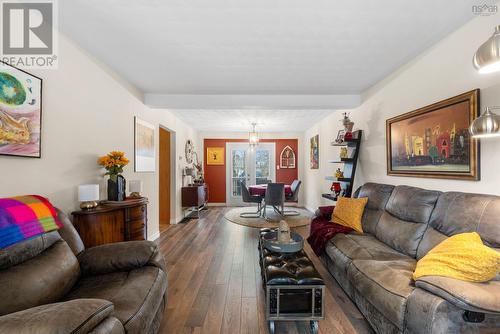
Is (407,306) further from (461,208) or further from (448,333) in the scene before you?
(461,208)

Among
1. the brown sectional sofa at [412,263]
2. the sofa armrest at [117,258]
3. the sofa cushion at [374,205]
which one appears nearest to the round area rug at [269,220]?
the sofa cushion at [374,205]

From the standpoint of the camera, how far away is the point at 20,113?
5.33ft

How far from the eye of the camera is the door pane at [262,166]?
7.32m

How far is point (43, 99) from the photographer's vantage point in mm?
1834

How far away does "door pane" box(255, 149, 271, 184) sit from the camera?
24.0ft

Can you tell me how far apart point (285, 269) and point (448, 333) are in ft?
3.20

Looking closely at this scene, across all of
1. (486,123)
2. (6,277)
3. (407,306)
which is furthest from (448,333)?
(6,277)

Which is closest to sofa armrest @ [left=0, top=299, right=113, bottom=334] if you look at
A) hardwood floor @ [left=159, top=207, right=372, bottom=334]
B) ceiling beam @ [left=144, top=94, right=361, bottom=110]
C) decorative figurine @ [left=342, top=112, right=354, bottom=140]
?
hardwood floor @ [left=159, top=207, right=372, bottom=334]

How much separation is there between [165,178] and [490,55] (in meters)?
5.11

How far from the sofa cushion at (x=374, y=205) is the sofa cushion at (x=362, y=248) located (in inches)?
6.0

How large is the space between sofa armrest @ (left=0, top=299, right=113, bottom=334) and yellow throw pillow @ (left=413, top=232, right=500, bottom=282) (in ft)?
5.97

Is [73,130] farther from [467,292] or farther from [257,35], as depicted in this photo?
[467,292]

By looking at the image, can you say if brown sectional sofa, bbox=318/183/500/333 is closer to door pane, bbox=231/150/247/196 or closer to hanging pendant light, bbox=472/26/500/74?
hanging pendant light, bbox=472/26/500/74

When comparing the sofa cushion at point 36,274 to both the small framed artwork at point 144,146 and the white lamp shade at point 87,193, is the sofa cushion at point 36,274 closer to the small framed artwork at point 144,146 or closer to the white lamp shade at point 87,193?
the white lamp shade at point 87,193
